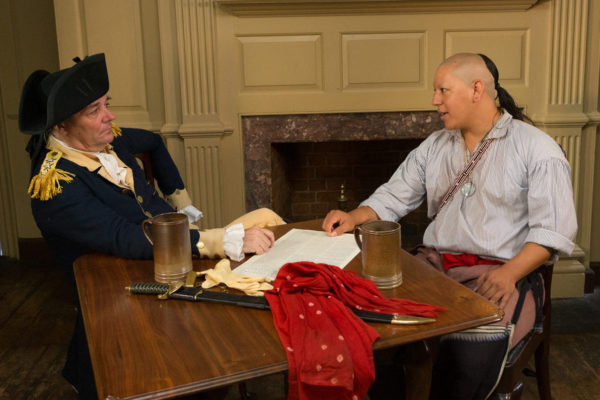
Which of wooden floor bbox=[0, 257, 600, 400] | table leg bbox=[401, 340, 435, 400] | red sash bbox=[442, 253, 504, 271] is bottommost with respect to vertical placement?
wooden floor bbox=[0, 257, 600, 400]

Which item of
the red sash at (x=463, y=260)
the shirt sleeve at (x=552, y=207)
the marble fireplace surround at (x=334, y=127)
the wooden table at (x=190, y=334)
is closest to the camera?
the wooden table at (x=190, y=334)

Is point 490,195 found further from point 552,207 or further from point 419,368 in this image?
point 419,368

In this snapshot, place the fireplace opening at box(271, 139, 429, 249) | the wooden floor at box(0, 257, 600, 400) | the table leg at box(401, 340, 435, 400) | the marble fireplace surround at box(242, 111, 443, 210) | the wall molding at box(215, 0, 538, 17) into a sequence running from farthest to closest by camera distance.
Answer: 1. the fireplace opening at box(271, 139, 429, 249)
2. the marble fireplace surround at box(242, 111, 443, 210)
3. the wall molding at box(215, 0, 538, 17)
4. the wooden floor at box(0, 257, 600, 400)
5. the table leg at box(401, 340, 435, 400)

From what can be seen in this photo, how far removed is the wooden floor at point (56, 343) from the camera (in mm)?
2547

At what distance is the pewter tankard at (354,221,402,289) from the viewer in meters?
1.37

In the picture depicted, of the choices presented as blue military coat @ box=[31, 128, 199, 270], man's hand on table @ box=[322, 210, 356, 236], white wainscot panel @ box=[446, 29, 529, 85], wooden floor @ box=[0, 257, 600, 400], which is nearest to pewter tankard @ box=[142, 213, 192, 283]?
blue military coat @ box=[31, 128, 199, 270]

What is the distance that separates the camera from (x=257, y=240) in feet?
5.33

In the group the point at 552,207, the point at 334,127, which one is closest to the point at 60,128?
the point at 552,207

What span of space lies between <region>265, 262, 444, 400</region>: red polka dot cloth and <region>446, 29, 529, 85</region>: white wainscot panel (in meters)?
2.19

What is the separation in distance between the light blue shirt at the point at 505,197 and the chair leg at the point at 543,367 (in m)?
0.41

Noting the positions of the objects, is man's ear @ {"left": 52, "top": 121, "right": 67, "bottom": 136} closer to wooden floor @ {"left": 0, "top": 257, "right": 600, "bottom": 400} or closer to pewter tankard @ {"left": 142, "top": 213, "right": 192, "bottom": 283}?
pewter tankard @ {"left": 142, "top": 213, "right": 192, "bottom": 283}

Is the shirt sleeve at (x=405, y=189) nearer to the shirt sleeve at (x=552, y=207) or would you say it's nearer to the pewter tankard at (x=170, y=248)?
the shirt sleeve at (x=552, y=207)

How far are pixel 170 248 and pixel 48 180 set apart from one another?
47 centimetres

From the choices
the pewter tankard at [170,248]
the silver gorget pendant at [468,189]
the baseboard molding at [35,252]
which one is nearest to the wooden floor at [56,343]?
the baseboard molding at [35,252]
